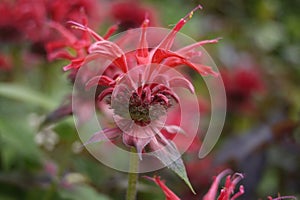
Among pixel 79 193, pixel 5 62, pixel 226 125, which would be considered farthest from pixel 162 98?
pixel 226 125

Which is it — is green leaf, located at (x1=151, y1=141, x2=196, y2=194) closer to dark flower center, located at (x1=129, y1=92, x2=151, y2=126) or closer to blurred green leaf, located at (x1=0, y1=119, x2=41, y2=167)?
dark flower center, located at (x1=129, y1=92, x2=151, y2=126)

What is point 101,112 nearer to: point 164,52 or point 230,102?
point 164,52

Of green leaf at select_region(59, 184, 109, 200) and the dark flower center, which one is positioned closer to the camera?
the dark flower center

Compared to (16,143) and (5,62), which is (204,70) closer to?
(16,143)

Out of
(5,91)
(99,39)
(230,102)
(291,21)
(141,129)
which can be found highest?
(291,21)

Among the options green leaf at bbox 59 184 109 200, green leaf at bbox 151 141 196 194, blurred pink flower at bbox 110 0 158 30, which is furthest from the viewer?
blurred pink flower at bbox 110 0 158 30

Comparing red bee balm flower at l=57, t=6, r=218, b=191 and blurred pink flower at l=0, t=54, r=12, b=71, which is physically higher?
blurred pink flower at l=0, t=54, r=12, b=71

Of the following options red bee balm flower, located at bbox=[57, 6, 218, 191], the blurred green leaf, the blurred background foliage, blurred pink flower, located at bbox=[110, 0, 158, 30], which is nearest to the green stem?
red bee balm flower, located at bbox=[57, 6, 218, 191]

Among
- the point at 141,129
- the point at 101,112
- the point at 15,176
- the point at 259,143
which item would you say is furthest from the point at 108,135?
the point at 259,143

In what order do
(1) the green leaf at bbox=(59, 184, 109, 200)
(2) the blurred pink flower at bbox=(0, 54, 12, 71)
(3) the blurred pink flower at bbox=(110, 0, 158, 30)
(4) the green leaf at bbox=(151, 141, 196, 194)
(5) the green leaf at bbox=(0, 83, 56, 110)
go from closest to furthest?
(4) the green leaf at bbox=(151, 141, 196, 194) < (1) the green leaf at bbox=(59, 184, 109, 200) < (5) the green leaf at bbox=(0, 83, 56, 110) < (2) the blurred pink flower at bbox=(0, 54, 12, 71) < (3) the blurred pink flower at bbox=(110, 0, 158, 30)
